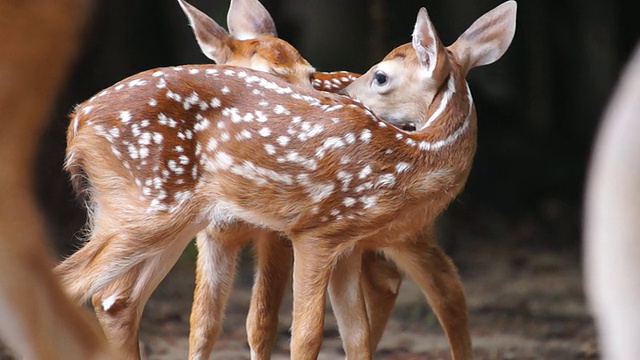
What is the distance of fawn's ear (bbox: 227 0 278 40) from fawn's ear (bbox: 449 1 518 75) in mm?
985

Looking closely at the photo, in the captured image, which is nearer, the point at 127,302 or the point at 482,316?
the point at 127,302

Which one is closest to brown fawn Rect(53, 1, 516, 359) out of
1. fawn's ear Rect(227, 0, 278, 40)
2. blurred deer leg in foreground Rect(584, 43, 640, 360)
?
fawn's ear Rect(227, 0, 278, 40)

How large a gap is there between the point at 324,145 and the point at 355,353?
0.86 metres

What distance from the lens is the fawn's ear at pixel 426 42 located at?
4.62 metres

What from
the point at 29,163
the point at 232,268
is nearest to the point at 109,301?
the point at 232,268

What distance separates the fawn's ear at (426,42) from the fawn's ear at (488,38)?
30 centimetres

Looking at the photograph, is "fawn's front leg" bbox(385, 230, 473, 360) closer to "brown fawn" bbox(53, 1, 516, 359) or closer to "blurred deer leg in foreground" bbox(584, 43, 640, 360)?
"brown fawn" bbox(53, 1, 516, 359)

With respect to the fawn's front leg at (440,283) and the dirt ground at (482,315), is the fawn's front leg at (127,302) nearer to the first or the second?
the fawn's front leg at (440,283)

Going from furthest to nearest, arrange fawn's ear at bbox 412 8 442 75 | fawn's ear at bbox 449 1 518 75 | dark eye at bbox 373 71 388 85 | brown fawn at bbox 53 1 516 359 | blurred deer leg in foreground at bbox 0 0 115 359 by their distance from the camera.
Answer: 1. fawn's ear at bbox 449 1 518 75
2. dark eye at bbox 373 71 388 85
3. fawn's ear at bbox 412 8 442 75
4. brown fawn at bbox 53 1 516 359
5. blurred deer leg in foreground at bbox 0 0 115 359

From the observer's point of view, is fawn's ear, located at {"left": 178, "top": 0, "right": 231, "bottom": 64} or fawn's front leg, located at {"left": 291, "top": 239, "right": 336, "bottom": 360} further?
fawn's ear, located at {"left": 178, "top": 0, "right": 231, "bottom": 64}

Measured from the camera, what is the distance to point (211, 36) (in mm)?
5246

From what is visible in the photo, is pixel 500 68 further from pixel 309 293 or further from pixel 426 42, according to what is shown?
pixel 309 293

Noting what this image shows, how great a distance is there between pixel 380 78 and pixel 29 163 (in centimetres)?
203

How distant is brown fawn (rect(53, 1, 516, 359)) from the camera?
4.46 m
